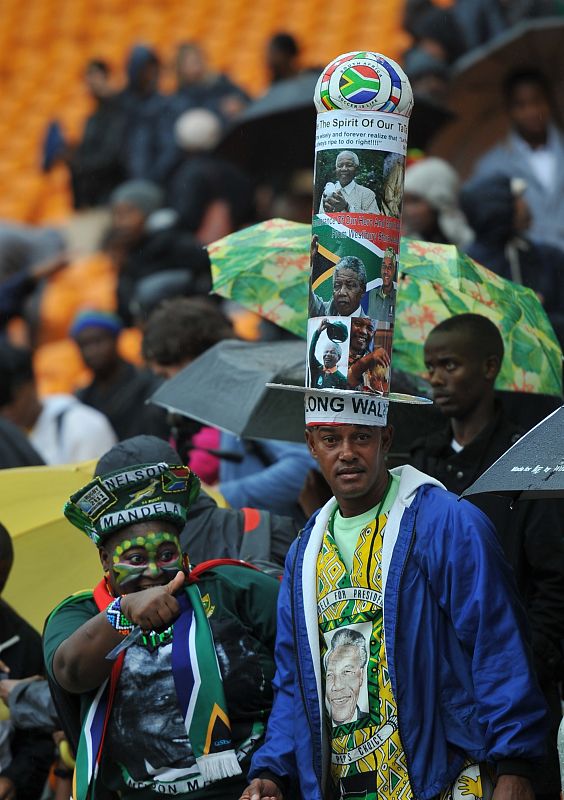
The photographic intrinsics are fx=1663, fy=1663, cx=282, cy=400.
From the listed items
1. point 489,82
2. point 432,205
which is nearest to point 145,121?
point 489,82

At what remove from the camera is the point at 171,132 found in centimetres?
1529

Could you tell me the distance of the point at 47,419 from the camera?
8609 millimetres

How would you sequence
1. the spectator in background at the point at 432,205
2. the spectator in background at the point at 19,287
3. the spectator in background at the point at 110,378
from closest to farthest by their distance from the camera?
the spectator in background at the point at 432,205 → the spectator in background at the point at 110,378 → the spectator in background at the point at 19,287

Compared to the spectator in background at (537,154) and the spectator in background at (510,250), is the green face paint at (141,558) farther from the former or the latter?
the spectator in background at (537,154)

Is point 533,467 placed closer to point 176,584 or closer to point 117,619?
point 176,584

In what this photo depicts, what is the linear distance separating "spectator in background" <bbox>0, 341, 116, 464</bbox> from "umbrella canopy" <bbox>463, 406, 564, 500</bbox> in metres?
4.18

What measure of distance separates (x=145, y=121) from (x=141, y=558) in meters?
11.4

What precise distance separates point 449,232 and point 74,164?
8594 mm

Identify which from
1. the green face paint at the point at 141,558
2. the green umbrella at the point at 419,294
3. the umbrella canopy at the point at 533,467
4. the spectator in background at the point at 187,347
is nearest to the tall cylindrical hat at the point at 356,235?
the umbrella canopy at the point at 533,467

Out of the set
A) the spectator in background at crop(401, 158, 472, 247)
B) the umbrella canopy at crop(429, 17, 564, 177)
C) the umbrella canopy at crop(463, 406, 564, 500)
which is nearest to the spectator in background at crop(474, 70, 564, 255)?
the spectator in background at crop(401, 158, 472, 247)

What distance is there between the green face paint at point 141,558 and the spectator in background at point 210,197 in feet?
25.1

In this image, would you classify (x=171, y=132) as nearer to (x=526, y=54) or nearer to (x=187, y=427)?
(x=526, y=54)

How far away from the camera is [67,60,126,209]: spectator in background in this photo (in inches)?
629

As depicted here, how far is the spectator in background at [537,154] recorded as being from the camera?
9.48m
